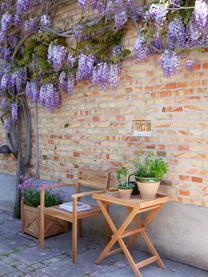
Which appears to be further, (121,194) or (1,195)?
(1,195)

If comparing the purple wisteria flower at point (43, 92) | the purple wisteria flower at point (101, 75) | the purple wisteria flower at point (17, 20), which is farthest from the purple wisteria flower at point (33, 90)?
the purple wisteria flower at point (101, 75)

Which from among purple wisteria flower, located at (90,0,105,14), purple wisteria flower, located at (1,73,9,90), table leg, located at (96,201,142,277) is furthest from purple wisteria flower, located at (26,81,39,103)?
table leg, located at (96,201,142,277)

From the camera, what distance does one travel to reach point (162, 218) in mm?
3242

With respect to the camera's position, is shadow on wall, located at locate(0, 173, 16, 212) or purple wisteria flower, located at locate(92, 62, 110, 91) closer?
purple wisteria flower, located at locate(92, 62, 110, 91)

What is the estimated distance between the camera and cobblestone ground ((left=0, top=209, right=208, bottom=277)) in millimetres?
2932

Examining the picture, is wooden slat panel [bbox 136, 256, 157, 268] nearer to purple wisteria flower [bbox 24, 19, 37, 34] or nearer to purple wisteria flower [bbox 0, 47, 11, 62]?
purple wisteria flower [bbox 24, 19, 37, 34]

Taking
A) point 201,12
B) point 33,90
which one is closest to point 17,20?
point 33,90

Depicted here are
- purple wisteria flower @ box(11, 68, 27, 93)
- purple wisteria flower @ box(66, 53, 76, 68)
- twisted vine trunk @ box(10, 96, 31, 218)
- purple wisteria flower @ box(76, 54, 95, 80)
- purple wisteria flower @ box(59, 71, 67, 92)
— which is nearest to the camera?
purple wisteria flower @ box(76, 54, 95, 80)

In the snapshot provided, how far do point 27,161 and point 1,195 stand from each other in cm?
82

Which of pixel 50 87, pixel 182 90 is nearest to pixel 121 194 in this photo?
pixel 182 90

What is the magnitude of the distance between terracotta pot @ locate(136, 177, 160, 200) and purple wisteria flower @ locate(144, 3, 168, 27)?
1.29 meters

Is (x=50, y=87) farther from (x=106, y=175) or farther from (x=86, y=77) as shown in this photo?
(x=106, y=175)

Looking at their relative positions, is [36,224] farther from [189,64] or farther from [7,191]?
[189,64]

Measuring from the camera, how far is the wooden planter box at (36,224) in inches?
150
